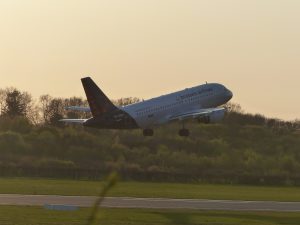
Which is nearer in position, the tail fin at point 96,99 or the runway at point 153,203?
the runway at point 153,203

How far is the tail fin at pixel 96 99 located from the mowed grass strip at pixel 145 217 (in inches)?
1417

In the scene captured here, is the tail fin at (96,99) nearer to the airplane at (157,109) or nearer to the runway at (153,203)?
the airplane at (157,109)

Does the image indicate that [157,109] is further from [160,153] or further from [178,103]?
[160,153]

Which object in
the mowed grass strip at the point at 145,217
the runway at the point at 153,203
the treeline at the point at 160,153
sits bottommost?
the mowed grass strip at the point at 145,217

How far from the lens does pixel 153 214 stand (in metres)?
37.3

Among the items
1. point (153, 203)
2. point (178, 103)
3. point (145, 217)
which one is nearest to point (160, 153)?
point (178, 103)

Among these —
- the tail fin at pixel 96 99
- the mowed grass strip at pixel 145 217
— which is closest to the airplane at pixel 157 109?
the tail fin at pixel 96 99

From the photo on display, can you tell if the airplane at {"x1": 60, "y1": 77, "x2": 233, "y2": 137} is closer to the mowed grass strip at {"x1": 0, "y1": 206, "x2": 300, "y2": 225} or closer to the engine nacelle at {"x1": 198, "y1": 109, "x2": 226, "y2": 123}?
the engine nacelle at {"x1": 198, "y1": 109, "x2": 226, "y2": 123}

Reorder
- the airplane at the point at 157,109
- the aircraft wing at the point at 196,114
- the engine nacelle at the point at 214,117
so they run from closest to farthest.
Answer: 1. the airplane at the point at 157,109
2. the engine nacelle at the point at 214,117
3. the aircraft wing at the point at 196,114

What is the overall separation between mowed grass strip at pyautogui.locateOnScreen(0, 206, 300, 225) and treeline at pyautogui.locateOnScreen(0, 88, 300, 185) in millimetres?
37882

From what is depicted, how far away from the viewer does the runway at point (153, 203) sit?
4334 cm

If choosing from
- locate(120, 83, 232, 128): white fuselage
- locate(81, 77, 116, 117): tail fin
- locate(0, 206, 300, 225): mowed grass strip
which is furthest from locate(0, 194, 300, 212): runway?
locate(120, 83, 232, 128): white fuselage

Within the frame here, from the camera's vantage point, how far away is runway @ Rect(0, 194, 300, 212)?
43.3 metres

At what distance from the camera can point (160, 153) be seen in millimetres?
93562
